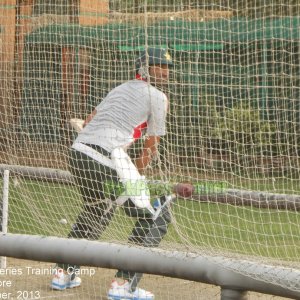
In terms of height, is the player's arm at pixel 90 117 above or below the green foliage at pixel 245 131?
below

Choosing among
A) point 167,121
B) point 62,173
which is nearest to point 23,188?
point 62,173

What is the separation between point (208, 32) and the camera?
579cm

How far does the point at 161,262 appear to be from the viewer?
5.48 meters

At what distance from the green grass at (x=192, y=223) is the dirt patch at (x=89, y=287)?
366 millimetres

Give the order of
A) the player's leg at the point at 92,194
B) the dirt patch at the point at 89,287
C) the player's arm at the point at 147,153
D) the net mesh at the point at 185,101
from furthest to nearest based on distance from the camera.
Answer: the dirt patch at the point at 89,287
the player's leg at the point at 92,194
the player's arm at the point at 147,153
the net mesh at the point at 185,101

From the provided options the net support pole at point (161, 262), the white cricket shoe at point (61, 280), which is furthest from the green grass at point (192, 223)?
the net support pole at point (161, 262)

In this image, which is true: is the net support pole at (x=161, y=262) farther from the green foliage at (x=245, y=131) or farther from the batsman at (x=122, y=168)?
the green foliage at (x=245, y=131)

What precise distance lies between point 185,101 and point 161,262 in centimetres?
107

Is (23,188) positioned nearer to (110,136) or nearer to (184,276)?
(110,136)

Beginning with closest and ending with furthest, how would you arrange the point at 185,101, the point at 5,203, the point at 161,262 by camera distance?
the point at 161,262
the point at 185,101
the point at 5,203

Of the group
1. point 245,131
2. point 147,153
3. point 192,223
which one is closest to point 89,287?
point 192,223

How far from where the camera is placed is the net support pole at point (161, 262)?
16.5ft

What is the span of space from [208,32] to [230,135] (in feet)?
2.14

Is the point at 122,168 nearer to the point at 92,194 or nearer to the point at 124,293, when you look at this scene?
the point at 92,194
